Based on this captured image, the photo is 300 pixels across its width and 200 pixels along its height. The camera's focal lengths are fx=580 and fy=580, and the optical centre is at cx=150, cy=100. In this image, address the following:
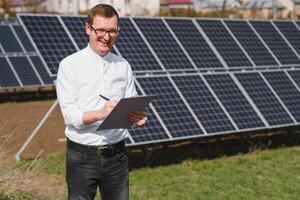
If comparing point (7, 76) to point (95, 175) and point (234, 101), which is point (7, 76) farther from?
point (95, 175)

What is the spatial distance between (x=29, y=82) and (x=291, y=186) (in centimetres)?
1190

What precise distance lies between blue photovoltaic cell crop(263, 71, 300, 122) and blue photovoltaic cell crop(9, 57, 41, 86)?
9167 mm

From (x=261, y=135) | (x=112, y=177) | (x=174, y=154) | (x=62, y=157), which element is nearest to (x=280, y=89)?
(x=261, y=135)

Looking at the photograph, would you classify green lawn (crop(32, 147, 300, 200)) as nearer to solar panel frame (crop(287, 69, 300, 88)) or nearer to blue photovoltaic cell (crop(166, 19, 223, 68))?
solar panel frame (crop(287, 69, 300, 88))

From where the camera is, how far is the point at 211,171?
10.3 m

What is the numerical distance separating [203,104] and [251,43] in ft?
12.2

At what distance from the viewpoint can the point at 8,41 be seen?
848 inches

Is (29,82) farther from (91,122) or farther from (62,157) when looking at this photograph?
(91,122)

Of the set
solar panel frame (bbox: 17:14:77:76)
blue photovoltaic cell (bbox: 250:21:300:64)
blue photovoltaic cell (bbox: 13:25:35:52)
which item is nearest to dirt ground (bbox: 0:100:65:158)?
solar panel frame (bbox: 17:14:77:76)

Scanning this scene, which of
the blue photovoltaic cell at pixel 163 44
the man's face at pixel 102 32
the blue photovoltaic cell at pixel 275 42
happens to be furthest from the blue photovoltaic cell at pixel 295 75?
the man's face at pixel 102 32

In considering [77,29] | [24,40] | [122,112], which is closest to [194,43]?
[77,29]

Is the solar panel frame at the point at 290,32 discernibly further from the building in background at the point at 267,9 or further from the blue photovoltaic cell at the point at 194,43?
the building in background at the point at 267,9

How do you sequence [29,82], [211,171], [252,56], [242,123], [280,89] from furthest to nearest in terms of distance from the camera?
1. [29,82]
2. [252,56]
3. [280,89]
4. [242,123]
5. [211,171]

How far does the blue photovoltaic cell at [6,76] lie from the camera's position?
1898 cm
